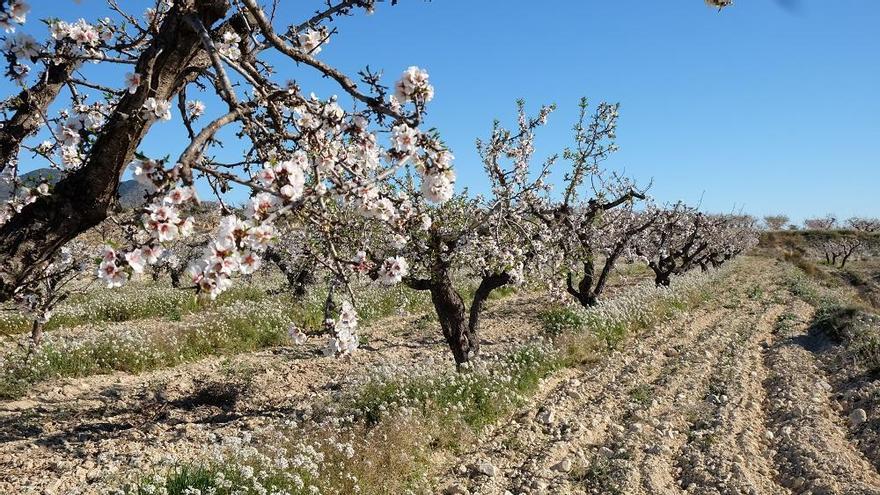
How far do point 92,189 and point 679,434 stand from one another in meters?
8.23

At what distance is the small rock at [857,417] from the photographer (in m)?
8.95

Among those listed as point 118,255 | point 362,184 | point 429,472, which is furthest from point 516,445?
point 118,255

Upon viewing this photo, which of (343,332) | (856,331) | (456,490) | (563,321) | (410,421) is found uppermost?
(563,321)

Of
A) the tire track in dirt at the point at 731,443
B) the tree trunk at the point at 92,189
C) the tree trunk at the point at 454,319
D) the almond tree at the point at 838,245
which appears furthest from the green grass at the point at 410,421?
the almond tree at the point at 838,245

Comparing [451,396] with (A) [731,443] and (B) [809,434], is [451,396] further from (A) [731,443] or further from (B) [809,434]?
(B) [809,434]

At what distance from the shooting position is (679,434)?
8.28 metres

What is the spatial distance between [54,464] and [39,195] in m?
5.23

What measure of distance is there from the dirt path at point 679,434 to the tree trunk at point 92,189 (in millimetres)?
5028

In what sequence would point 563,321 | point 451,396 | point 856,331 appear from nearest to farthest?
A: point 451,396 → point 856,331 → point 563,321

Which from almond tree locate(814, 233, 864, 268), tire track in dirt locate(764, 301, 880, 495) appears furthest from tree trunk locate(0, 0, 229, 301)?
almond tree locate(814, 233, 864, 268)

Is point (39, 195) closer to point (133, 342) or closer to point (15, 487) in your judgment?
point (15, 487)

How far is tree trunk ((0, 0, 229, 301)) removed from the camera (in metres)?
3.04

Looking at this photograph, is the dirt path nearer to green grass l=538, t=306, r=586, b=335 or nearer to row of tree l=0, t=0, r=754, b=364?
green grass l=538, t=306, r=586, b=335

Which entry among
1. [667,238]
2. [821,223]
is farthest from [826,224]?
[667,238]
